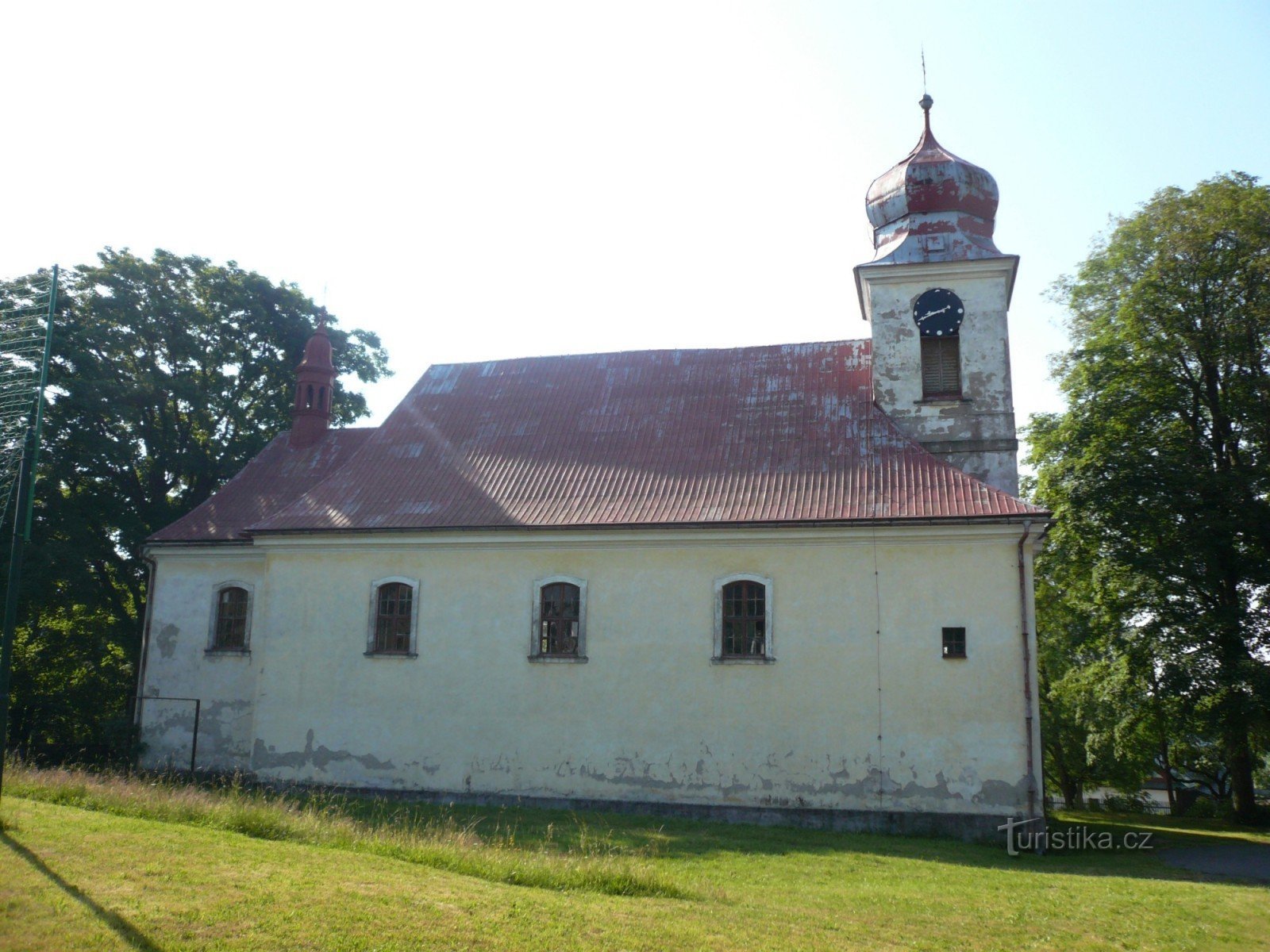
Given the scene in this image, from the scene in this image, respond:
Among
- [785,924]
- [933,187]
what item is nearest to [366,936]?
[785,924]

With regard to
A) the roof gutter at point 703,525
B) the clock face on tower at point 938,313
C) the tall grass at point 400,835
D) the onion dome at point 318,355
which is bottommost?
the tall grass at point 400,835

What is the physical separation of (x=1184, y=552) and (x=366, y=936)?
1949cm

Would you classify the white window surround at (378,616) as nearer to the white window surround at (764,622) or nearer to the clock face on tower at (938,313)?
the white window surround at (764,622)

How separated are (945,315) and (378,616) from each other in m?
12.5

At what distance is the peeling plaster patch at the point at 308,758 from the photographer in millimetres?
18828

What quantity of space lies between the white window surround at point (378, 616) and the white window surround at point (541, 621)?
230cm

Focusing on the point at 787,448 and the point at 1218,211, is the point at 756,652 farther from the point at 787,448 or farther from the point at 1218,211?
the point at 1218,211

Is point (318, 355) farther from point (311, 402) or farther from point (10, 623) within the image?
point (10, 623)

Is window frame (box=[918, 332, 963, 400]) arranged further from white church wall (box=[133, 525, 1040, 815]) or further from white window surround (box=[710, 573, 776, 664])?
white window surround (box=[710, 573, 776, 664])

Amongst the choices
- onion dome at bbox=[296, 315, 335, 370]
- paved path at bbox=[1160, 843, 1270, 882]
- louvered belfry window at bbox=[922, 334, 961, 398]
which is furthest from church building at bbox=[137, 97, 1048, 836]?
onion dome at bbox=[296, 315, 335, 370]

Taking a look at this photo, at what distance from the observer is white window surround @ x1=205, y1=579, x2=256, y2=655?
2138cm

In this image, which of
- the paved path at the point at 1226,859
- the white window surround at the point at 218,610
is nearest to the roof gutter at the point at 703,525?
the white window surround at the point at 218,610

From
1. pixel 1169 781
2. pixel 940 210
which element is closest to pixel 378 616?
pixel 940 210

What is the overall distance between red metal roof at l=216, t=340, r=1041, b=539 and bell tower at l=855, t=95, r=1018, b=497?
891 mm
